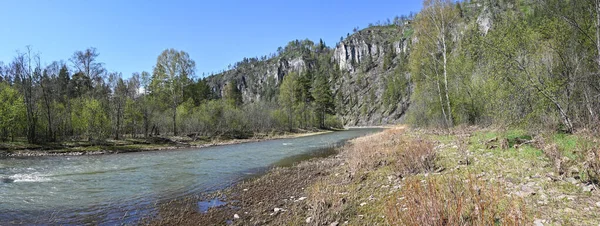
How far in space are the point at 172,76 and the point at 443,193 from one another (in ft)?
142

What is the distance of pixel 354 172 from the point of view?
1074 cm

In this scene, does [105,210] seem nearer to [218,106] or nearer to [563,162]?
[563,162]

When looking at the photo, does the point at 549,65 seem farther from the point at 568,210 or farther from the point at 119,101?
the point at 119,101

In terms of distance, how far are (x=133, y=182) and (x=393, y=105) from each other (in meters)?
123

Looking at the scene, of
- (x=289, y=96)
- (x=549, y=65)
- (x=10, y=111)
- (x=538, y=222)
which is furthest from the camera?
(x=289, y=96)

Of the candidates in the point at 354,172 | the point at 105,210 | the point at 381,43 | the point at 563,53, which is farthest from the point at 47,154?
the point at 381,43

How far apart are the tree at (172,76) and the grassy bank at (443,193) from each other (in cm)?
3483

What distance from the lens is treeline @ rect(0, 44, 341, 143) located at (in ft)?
107

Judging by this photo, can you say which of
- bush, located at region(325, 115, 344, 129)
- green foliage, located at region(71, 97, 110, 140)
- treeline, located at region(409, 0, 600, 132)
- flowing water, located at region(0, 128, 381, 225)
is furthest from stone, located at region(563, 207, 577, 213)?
bush, located at region(325, 115, 344, 129)

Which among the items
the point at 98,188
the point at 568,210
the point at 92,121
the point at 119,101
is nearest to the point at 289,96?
the point at 119,101

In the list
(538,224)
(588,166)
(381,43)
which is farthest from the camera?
(381,43)

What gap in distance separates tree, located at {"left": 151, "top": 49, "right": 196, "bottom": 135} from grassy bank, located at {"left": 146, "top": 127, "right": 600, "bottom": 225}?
114 ft

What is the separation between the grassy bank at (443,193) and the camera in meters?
4.13

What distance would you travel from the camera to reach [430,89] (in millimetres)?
27250
